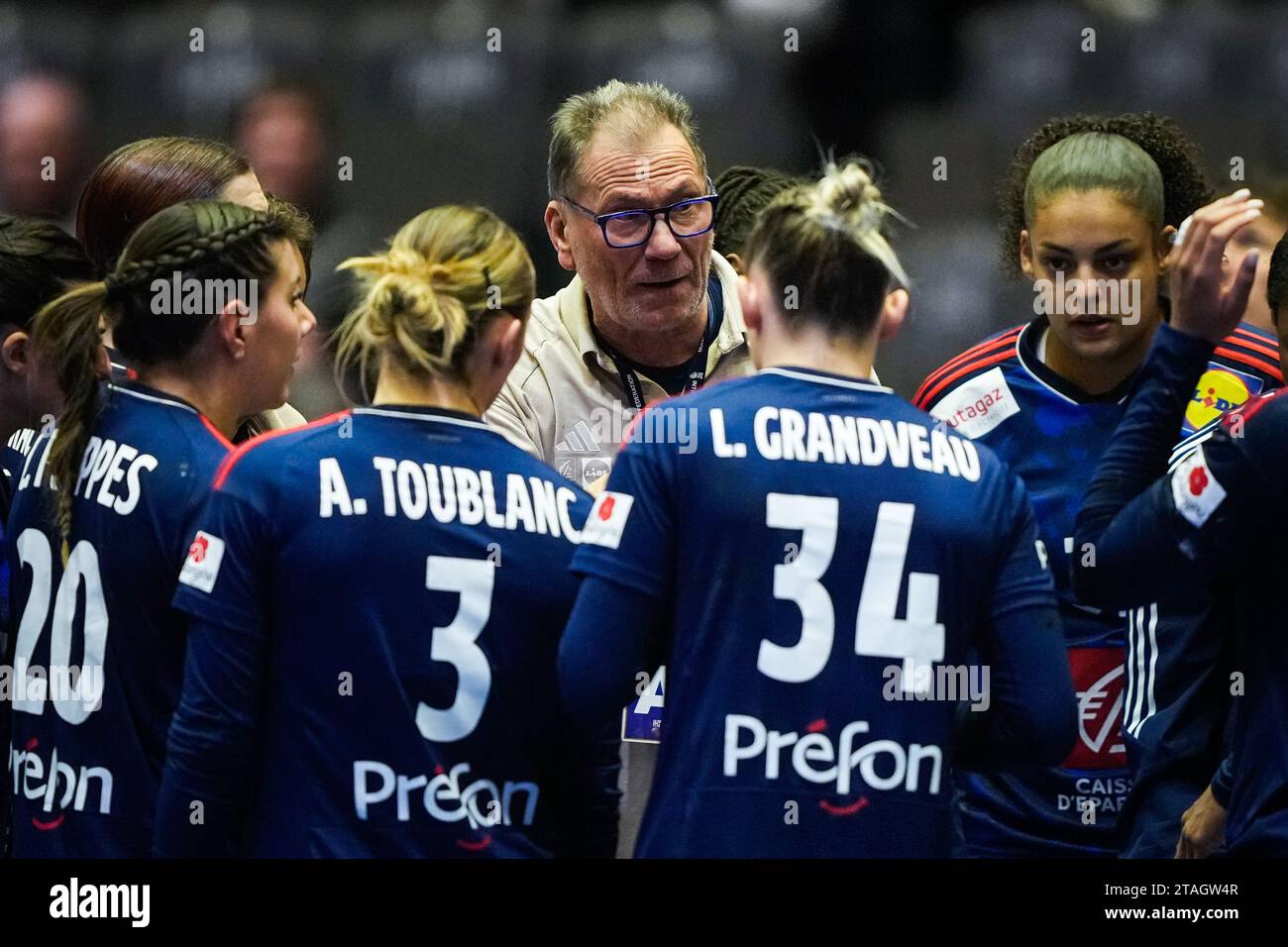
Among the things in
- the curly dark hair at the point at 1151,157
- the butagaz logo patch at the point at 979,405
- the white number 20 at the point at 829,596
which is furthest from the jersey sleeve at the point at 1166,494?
the curly dark hair at the point at 1151,157

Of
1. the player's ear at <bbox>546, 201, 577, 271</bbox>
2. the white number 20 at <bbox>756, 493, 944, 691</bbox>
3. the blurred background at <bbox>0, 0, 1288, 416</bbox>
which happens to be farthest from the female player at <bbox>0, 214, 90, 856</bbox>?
the blurred background at <bbox>0, 0, 1288, 416</bbox>

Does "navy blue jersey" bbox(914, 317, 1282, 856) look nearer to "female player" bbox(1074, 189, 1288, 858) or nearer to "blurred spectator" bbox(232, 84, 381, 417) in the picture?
"female player" bbox(1074, 189, 1288, 858)

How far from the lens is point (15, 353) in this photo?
3262 millimetres

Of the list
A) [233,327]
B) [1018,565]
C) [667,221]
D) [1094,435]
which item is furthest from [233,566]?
[1094,435]

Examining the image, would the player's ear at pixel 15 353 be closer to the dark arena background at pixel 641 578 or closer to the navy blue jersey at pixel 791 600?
the dark arena background at pixel 641 578

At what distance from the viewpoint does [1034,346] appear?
138 inches

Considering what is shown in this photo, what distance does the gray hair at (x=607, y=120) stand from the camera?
11.8ft

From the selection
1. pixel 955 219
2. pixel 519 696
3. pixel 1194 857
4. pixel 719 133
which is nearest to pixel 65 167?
pixel 719 133

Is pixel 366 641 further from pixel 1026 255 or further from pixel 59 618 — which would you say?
pixel 1026 255

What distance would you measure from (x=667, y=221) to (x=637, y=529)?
125 centimetres

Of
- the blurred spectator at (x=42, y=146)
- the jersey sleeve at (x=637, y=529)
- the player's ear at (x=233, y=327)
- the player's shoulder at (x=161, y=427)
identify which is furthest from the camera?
the blurred spectator at (x=42, y=146)

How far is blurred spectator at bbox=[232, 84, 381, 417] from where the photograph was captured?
197 inches
